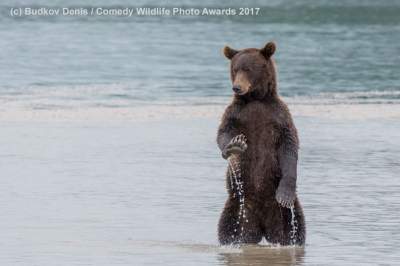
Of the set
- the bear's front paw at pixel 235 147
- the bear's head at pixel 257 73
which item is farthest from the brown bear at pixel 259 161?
the bear's front paw at pixel 235 147

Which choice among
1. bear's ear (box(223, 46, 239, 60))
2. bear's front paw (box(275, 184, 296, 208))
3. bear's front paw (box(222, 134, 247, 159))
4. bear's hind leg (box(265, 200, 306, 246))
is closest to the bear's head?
bear's ear (box(223, 46, 239, 60))

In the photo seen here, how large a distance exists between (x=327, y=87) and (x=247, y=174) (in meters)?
13.0

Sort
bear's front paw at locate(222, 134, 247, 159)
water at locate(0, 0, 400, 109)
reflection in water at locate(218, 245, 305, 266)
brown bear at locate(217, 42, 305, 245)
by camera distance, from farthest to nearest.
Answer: water at locate(0, 0, 400, 109)
brown bear at locate(217, 42, 305, 245)
bear's front paw at locate(222, 134, 247, 159)
reflection in water at locate(218, 245, 305, 266)

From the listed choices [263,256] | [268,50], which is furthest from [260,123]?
[263,256]

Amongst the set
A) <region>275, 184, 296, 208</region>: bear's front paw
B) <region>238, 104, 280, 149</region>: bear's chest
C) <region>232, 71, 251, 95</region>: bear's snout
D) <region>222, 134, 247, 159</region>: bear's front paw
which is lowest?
<region>275, 184, 296, 208</region>: bear's front paw

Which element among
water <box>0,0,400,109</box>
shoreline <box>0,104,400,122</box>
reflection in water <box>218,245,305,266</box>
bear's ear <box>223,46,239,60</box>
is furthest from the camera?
water <box>0,0,400,109</box>

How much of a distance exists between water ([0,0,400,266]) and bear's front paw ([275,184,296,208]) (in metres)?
0.29

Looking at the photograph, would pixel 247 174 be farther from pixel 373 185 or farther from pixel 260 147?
pixel 373 185

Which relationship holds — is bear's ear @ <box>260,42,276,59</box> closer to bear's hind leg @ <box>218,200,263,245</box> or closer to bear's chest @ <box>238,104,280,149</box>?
bear's chest @ <box>238,104,280,149</box>

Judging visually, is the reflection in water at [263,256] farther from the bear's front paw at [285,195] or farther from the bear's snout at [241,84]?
the bear's snout at [241,84]

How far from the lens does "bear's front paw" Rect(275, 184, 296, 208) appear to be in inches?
353

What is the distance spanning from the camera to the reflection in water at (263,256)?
856cm

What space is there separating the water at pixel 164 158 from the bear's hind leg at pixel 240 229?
0.33 feet

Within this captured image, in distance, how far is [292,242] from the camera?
9.19 meters
